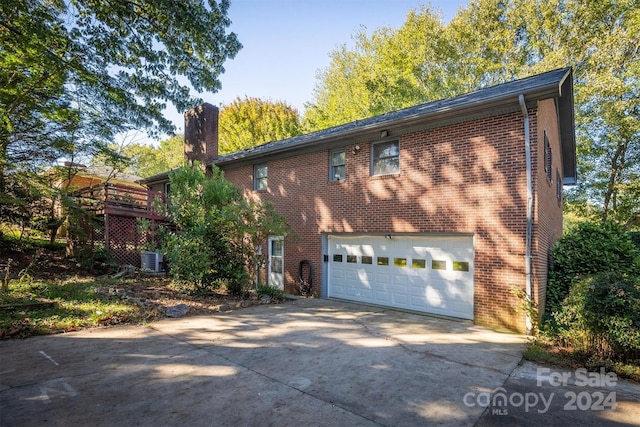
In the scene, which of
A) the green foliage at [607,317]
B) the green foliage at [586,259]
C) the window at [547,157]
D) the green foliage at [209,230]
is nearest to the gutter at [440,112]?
the window at [547,157]

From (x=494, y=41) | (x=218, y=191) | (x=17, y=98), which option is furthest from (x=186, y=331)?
(x=494, y=41)

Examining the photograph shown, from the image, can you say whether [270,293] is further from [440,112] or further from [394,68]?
[394,68]

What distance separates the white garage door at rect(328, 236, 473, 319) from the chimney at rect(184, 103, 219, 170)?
24.5 ft

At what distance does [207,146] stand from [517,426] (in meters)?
14.0

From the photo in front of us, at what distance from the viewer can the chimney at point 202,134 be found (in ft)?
46.9

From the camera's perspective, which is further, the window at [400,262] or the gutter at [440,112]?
the window at [400,262]

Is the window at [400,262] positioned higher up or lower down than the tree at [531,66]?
lower down

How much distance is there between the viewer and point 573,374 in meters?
4.60

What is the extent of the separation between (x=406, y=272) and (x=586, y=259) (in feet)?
14.1

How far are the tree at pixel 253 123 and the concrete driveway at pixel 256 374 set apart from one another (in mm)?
20208

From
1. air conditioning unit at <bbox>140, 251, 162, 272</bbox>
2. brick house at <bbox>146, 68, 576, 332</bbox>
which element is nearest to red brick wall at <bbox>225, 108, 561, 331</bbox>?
brick house at <bbox>146, 68, 576, 332</bbox>

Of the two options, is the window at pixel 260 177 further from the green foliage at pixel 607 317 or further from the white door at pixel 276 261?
the green foliage at pixel 607 317

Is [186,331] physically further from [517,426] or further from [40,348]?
[517,426]

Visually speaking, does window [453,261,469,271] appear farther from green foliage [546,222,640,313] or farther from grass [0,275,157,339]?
grass [0,275,157,339]
